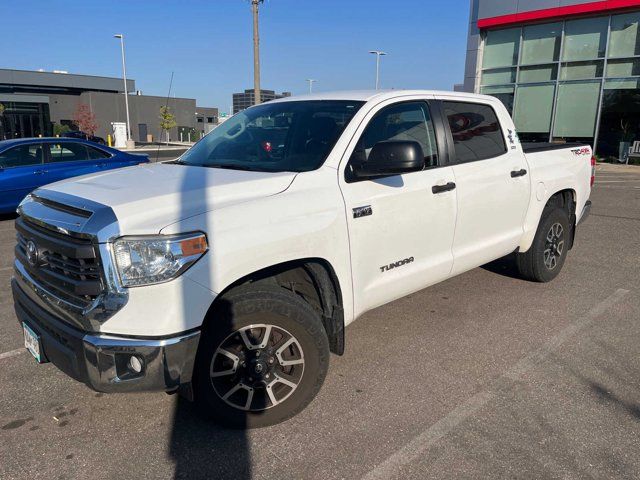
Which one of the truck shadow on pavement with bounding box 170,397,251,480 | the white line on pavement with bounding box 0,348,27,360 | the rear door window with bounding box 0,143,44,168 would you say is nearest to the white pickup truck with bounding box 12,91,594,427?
the truck shadow on pavement with bounding box 170,397,251,480

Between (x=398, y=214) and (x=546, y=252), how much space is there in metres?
2.62

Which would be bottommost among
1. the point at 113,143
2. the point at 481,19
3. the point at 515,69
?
the point at 113,143

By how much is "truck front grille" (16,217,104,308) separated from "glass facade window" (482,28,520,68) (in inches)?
863

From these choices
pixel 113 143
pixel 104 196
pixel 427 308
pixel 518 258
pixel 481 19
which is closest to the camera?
pixel 104 196

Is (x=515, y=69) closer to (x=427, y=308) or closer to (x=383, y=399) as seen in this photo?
(x=427, y=308)

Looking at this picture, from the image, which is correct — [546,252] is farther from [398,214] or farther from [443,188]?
[398,214]

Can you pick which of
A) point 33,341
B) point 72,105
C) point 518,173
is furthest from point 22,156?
point 72,105

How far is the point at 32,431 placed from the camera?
291 centimetres

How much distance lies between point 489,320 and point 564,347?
68 cm

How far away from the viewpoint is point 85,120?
51000 millimetres

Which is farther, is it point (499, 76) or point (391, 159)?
point (499, 76)

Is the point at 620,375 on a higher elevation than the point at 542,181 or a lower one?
lower

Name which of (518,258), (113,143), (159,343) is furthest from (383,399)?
(113,143)

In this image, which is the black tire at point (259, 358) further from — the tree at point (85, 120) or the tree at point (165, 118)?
the tree at point (85, 120)
